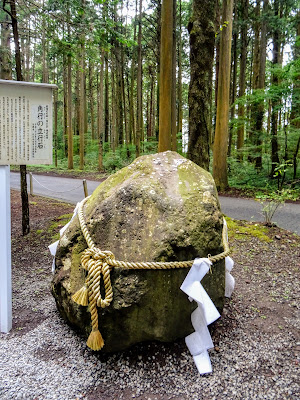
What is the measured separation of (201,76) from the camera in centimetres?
527

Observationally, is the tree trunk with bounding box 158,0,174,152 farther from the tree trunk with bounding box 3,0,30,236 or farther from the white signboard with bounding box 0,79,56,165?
the white signboard with bounding box 0,79,56,165

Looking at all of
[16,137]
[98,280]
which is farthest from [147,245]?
[16,137]

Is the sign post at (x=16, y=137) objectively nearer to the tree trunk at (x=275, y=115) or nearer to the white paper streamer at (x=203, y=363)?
the white paper streamer at (x=203, y=363)

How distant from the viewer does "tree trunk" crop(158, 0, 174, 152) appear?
6945mm

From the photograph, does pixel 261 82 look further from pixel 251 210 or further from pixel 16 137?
pixel 16 137

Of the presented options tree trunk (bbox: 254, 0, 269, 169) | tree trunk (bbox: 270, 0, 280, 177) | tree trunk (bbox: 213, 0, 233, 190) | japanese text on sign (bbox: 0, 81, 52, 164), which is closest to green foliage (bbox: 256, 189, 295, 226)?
japanese text on sign (bbox: 0, 81, 52, 164)

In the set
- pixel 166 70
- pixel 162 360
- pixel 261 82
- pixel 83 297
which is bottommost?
pixel 162 360

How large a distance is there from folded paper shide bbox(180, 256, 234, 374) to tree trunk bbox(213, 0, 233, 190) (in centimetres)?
797

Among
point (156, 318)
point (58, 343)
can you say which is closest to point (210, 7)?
point (156, 318)

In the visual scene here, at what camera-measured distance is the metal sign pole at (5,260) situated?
240 centimetres

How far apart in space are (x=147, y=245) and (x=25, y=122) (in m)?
1.74

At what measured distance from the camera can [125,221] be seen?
2180mm

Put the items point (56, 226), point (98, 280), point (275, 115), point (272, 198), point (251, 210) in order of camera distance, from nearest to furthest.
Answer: point (98, 280)
point (272, 198)
point (56, 226)
point (251, 210)
point (275, 115)

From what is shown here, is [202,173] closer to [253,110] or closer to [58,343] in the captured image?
[58,343]
